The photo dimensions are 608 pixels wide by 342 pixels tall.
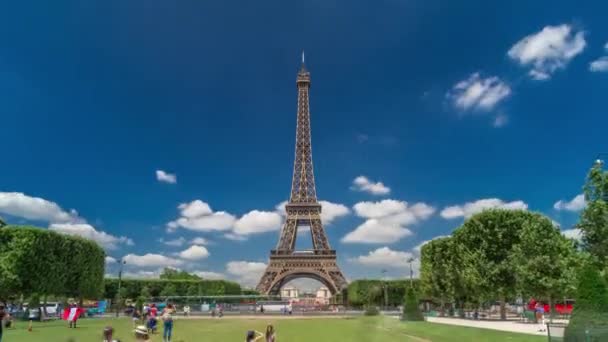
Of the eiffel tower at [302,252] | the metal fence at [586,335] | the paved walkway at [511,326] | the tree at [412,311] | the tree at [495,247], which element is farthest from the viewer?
the eiffel tower at [302,252]

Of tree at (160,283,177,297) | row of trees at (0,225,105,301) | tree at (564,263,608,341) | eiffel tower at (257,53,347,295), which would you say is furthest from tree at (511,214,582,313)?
tree at (160,283,177,297)

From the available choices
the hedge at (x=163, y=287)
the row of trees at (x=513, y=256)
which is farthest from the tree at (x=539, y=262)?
the hedge at (x=163, y=287)

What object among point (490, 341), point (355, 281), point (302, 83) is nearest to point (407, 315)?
point (490, 341)

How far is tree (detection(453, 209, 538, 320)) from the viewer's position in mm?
41375

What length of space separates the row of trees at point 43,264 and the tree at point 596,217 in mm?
43763

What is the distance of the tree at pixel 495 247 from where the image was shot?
41.4 metres

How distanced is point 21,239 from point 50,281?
17.2 feet

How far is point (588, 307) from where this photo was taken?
16547 mm

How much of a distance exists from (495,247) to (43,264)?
42.5m

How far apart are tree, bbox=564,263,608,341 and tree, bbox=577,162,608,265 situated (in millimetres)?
6508

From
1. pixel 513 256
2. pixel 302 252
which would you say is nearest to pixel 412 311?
pixel 513 256

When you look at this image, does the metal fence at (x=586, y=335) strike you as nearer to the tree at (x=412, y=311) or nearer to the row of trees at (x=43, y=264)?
the tree at (x=412, y=311)

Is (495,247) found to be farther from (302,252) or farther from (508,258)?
(302,252)

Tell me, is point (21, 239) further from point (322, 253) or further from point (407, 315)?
point (322, 253)
